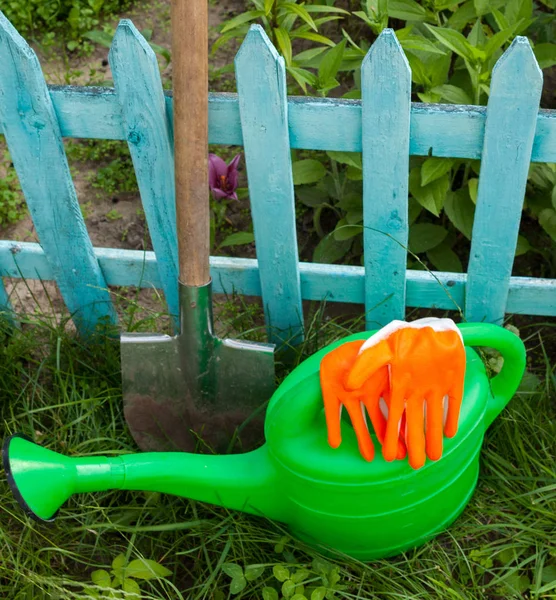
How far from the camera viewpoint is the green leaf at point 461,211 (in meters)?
2.20

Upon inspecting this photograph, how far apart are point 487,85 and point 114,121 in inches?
36.5

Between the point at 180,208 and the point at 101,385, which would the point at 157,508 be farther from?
the point at 180,208

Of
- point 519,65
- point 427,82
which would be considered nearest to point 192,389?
point 427,82

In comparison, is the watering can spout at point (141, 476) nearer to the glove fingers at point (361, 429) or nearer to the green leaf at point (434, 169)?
the glove fingers at point (361, 429)

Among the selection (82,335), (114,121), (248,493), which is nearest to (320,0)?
(114,121)

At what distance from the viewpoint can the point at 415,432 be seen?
1611 millimetres

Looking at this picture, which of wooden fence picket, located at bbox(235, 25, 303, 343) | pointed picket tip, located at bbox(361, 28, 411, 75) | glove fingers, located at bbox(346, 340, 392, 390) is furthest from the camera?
wooden fence picket, located at bbox(235, 25, 303, 343)

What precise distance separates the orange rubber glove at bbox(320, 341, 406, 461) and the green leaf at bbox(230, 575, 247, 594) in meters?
0.41

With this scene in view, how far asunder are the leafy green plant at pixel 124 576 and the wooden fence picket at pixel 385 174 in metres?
0.88

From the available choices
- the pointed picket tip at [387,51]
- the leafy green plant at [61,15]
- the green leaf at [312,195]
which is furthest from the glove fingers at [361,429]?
the leafy green plant at [61,15]

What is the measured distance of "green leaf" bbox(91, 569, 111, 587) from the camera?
5.97ft

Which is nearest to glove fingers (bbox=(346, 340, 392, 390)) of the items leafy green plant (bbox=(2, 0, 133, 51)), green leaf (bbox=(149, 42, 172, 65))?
green leaf (bbox=(149, 42, 172, 65))

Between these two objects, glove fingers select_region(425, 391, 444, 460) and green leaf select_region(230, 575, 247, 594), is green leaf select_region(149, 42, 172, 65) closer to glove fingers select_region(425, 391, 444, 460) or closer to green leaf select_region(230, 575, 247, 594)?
glove fingers select_region(425, 391, 444, 460)

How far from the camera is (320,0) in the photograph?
2707mm
